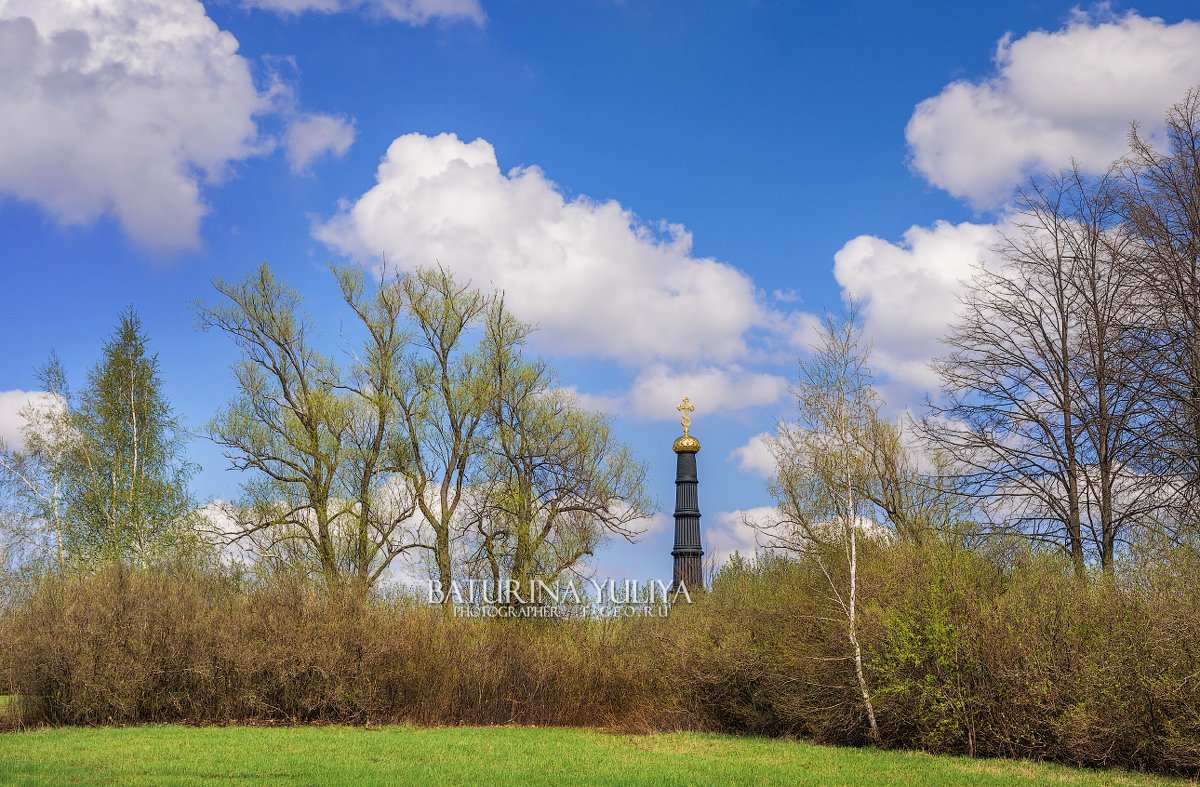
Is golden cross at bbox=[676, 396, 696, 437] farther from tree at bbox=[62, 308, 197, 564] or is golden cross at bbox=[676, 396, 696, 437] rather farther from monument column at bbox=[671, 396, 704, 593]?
tree at bbox=[62, 308, 197, 564]

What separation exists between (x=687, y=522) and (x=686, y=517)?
15 centimetres

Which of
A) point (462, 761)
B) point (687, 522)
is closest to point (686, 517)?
point (687, 522)

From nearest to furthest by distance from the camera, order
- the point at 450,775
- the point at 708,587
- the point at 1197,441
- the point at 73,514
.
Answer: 1. the point at 450,775
2. the point at 1197,441
3. the point at 708,587
4. the point at 73,514

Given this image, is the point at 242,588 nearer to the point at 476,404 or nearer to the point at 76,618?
the point at 76,618

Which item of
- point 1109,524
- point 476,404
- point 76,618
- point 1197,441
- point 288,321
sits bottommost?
point 76,618

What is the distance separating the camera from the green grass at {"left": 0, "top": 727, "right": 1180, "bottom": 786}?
10539mm

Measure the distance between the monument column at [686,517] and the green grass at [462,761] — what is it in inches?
354

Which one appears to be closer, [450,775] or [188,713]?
[450,775]

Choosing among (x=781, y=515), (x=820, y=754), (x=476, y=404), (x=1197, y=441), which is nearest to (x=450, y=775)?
(x=820, y=754)

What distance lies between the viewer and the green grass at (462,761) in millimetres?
10539

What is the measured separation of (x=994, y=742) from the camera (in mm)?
12414

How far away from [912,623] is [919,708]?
119 centimetres

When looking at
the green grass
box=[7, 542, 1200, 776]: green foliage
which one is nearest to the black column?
box=[7, 542, 1200, 776]: green foliage

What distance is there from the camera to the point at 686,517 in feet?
83.8
